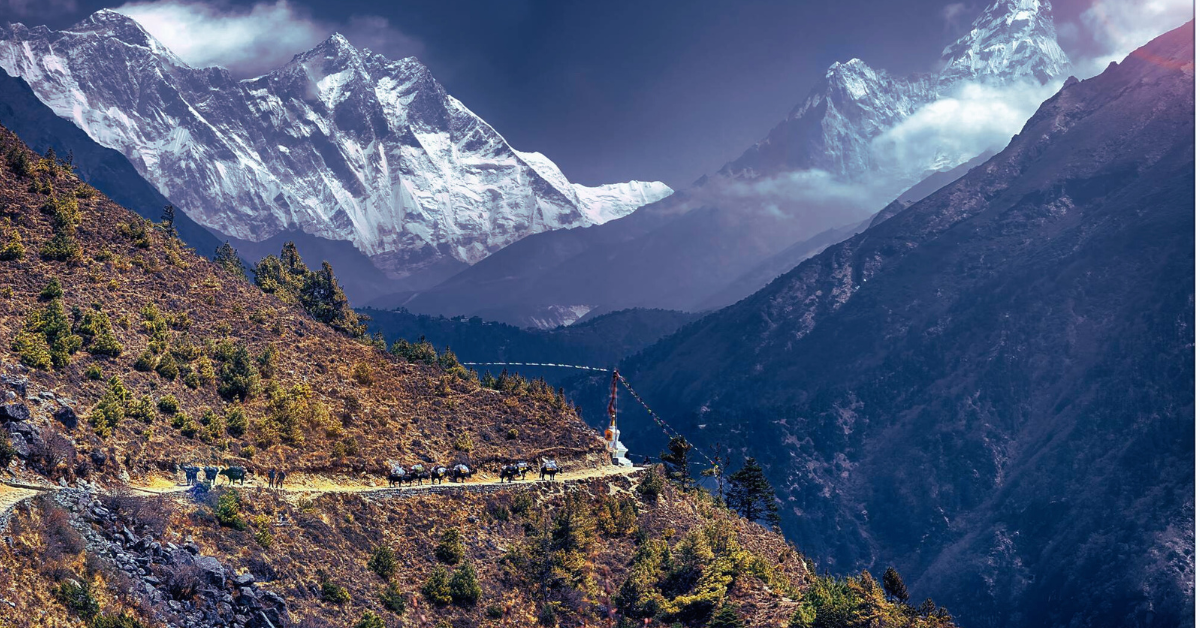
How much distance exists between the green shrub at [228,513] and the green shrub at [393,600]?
29.4 ft

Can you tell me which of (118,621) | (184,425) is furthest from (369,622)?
(184,425)

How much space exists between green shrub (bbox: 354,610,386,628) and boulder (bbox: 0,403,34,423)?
2048cm

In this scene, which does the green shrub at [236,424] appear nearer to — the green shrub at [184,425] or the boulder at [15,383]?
the green shrub at [184,425]

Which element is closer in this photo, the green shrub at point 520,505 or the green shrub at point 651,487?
the green shrub at point 520,505

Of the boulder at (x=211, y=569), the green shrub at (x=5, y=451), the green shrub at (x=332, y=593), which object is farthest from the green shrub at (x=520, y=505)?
the green shrub at (x=5, y=451)

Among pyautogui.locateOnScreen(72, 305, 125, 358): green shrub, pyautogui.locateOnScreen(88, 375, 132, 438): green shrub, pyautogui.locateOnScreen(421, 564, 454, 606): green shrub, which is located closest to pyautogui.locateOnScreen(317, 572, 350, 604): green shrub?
pyautogui.locateOnScreen(421, 564, 454, 606): green shrub

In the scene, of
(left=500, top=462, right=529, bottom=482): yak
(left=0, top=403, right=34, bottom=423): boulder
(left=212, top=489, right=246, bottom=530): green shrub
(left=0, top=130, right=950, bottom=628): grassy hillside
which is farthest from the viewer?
(left=500, top=462, right=529, bottom=482): yak

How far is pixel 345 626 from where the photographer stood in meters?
53.8

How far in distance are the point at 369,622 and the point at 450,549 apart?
11.8 meters

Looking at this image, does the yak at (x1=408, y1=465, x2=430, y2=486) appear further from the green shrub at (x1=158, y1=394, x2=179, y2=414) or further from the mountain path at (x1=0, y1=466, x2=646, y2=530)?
the green shrub at (x1=158, y1=394, x2=179, y2=414)

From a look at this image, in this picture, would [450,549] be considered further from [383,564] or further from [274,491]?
[274,491]

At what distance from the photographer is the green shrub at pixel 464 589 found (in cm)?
6184

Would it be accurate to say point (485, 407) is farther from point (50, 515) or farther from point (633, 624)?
point (50, 515)

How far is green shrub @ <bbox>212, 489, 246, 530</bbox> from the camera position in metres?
54.8
